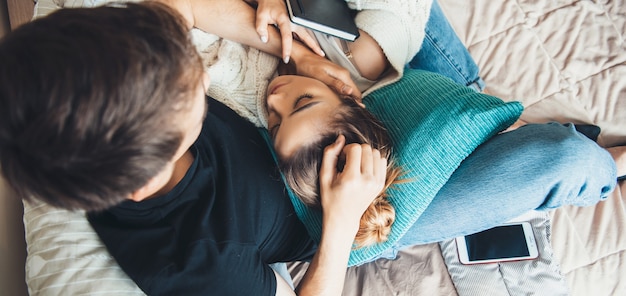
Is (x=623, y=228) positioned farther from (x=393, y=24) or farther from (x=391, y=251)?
(x=393, y=24)

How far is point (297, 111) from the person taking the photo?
3.29 feet

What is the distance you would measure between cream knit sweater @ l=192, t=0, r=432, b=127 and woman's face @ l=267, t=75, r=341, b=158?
11 cm

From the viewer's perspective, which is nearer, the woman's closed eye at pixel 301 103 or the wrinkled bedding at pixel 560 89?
the woman's closed eye at pixel 301 103

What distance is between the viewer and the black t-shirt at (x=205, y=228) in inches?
31.4

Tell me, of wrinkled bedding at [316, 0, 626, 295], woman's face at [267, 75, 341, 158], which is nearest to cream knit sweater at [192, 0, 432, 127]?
woman's face at [267, 75, 341, 158]

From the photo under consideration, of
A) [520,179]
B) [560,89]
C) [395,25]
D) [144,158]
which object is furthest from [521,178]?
[144,158]

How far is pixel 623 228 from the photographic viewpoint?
4.23 feet

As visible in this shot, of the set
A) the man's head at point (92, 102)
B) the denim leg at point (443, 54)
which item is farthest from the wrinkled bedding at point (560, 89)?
the man's head at point (92, 102)

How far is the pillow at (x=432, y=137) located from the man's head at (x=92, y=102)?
549 millimetres

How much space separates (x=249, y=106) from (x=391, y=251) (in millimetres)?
539

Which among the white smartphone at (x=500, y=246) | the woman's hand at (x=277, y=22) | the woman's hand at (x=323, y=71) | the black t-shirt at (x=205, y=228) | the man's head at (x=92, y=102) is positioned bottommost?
the white smartphone at (x=500, y=246)

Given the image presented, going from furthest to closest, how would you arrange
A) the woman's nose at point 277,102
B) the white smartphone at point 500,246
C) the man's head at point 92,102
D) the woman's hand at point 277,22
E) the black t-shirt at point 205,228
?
the white smartphone at point 500,246 → the woman's hand at point 277,22 → the woman's nose at point 277,102 → the black t-shirt at point 205,228 → the man's head at point 92,102

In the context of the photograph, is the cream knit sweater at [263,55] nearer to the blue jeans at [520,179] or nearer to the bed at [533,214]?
the bed at [533,214]

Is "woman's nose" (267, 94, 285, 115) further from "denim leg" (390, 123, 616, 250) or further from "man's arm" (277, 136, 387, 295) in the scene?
"denim leg" (390, 123, 616, 250)
